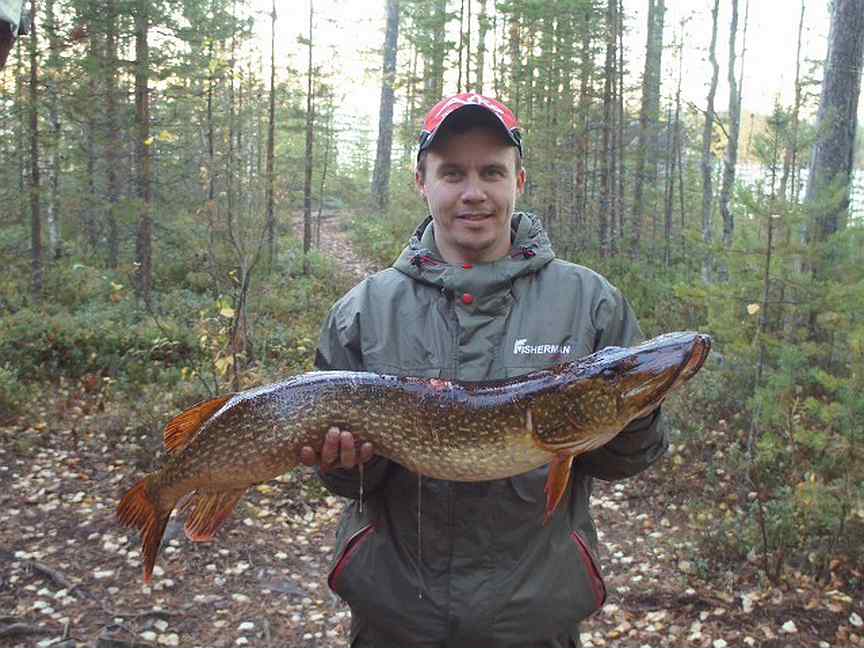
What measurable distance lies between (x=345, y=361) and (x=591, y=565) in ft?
3.66

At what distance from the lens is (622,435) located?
2340 mm

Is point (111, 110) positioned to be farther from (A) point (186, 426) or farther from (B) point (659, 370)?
(B) point (659, 370)

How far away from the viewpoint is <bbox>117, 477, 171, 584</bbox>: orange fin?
263 centimetres

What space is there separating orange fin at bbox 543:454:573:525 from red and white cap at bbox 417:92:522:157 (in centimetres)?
120

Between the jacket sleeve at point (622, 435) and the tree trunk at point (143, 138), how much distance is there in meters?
11.0

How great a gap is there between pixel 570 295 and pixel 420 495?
88 centimetres

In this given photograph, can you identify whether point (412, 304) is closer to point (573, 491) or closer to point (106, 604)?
point (573, 491)

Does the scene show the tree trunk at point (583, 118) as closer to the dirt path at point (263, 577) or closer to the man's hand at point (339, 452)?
the dirt path at point (263, 577)

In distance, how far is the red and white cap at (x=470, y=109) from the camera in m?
2.53

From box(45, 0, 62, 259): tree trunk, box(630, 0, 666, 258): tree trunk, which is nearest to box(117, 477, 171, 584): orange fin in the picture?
box(45, 0, 62, 259): tree trunk

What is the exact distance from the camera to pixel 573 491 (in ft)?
7.93

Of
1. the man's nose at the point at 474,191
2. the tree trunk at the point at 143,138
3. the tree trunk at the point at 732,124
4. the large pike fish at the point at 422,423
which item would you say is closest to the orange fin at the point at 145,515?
the large pike fish at the point at 422,423

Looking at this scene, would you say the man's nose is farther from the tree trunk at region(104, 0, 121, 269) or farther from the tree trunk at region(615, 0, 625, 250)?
the tree trunk at region(615, 0, 625, 250)

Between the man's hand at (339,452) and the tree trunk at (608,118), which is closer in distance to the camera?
the man's hand at (339,452)
